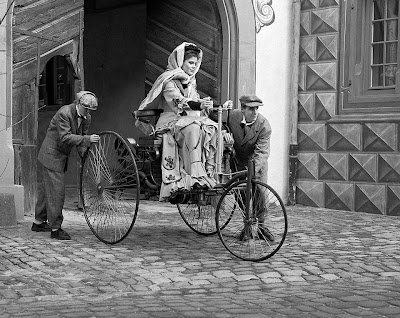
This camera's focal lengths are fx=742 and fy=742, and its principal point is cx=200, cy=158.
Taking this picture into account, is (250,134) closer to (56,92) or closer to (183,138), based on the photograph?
(183,138)

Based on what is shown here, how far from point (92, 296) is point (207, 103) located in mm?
2534

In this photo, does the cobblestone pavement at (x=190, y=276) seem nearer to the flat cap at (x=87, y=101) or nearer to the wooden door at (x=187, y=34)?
the flat cap at (x=87, y=101)

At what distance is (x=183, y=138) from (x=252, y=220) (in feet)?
3.88

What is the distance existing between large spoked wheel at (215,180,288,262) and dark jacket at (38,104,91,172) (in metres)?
1.73

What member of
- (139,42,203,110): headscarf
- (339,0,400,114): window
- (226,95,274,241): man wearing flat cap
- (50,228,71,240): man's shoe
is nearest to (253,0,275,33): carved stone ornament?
(339,0,400,114): window

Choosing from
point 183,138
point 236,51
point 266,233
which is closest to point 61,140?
point 183,138

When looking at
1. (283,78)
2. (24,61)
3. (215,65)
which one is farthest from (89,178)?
(283,78)

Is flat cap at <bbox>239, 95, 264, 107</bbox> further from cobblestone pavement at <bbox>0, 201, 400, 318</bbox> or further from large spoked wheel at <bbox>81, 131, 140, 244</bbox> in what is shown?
Answer: cobblestone pavement at <bbox>0, 201, 400, 318</bbox>

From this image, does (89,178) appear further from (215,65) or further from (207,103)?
(215,65)

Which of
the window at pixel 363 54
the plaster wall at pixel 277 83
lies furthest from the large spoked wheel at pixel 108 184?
the window at pixel 363 54

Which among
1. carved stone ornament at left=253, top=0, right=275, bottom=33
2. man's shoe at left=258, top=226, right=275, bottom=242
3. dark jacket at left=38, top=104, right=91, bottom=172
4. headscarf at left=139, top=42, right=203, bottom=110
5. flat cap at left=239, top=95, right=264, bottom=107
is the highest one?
carved stone ornament at left=253, top=0, right=275, bottom=33

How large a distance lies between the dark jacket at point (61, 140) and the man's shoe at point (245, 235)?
1947mm

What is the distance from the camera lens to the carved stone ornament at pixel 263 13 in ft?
36.9

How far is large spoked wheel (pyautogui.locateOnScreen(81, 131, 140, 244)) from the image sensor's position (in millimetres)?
7516
